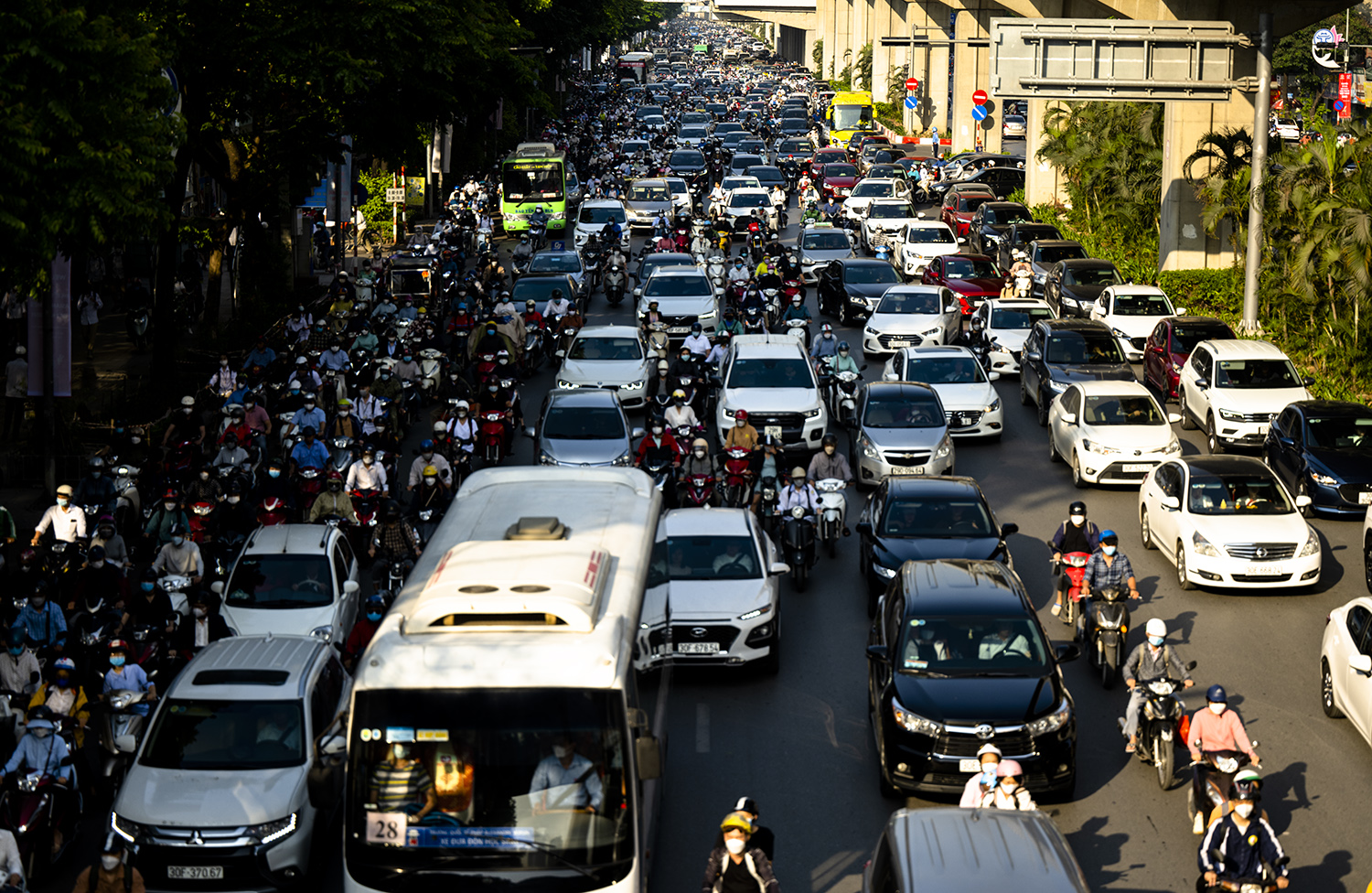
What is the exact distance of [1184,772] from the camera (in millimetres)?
14875

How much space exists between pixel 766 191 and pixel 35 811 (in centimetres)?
4258

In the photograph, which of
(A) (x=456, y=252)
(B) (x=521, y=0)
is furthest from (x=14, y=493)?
(B) (x=521, y=0)

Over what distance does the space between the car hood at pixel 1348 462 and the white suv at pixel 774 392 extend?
739 cm

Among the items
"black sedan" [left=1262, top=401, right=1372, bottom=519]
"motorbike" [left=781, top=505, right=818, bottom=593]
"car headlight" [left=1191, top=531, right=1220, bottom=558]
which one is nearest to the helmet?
"motorbike" [left=781, top=505, right=818, bottom=593]

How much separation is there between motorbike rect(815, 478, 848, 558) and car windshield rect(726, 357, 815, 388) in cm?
514

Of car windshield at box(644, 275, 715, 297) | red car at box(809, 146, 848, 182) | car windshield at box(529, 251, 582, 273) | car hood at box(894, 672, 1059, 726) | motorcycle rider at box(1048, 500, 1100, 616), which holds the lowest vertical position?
car hood at box(894, 672, 1059, 726)

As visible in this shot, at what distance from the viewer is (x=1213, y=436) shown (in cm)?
2603

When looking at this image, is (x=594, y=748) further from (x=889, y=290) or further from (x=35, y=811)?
(x=889, y=290)

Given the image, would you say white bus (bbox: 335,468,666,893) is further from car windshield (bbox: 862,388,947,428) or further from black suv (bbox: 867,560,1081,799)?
car windshield (bbox: 862,388,947,428)

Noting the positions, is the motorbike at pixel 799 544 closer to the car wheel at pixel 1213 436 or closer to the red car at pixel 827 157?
the car wheel at pixel 1213 436

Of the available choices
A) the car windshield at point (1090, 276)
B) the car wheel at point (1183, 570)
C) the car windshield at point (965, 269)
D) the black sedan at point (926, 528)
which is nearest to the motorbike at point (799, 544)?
the black sedan at point (926, 528)

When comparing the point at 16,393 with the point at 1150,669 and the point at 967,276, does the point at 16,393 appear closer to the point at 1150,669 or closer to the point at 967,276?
the point at 1150,669

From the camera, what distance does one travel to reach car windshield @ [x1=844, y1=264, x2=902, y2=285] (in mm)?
37688

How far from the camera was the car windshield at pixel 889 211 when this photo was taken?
162 ft
